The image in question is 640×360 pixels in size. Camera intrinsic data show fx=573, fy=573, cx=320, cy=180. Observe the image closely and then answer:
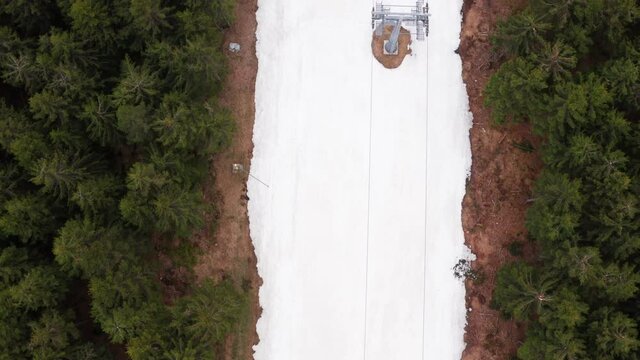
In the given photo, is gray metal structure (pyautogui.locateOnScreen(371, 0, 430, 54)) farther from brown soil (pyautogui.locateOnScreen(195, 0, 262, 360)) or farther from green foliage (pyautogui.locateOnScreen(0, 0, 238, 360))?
green foliage (pyautogui.locateOnScreen(0, 0, 238, 360))

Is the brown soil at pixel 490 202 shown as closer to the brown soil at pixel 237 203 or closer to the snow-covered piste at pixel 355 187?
the snow-covered piste at pixel 355 187

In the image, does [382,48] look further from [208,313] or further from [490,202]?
[208,313]

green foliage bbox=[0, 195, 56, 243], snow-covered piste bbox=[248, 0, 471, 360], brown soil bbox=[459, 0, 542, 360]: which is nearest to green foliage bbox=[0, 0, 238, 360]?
green foliage bbox=[0, 195, 56, 243]

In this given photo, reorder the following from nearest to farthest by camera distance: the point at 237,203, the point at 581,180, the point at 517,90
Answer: the point at 581,180, the point at 517,90, the point at 237,203

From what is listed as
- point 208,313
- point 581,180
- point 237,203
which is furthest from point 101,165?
point 581,180

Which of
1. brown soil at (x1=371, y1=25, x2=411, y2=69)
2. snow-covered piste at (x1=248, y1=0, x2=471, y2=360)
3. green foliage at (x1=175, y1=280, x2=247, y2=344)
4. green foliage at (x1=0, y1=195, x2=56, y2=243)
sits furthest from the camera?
brown soil at (x1=371, y1=25, x2=411, y2=69)

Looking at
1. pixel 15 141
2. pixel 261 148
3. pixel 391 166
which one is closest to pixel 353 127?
pixel 391 166

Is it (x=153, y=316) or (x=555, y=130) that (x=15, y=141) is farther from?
(x=555, y=130)
